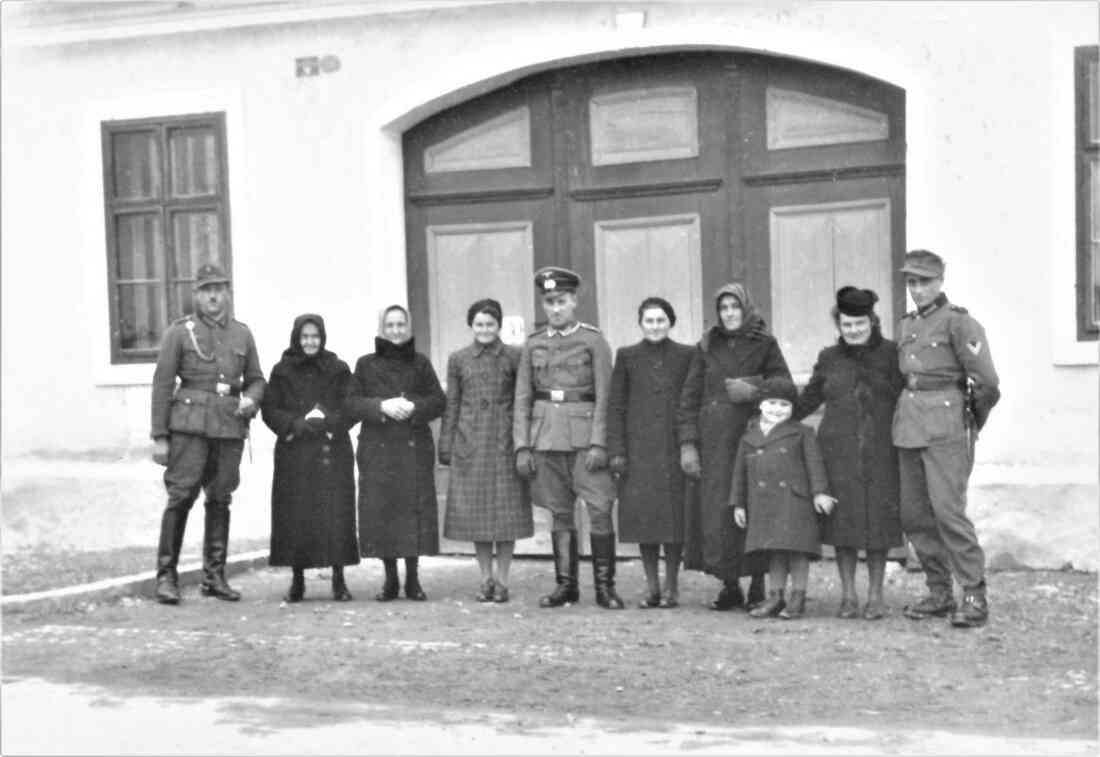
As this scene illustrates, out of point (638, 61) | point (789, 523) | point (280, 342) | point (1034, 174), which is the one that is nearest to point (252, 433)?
point (280, 342)

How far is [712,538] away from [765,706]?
80.0 inches

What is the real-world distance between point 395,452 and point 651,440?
1.39 m

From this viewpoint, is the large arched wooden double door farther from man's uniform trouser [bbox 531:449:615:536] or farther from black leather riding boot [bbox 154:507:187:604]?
black leather riding boot [bbox 154:507:187:604]

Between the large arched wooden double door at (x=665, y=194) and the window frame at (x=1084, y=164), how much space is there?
102 cm

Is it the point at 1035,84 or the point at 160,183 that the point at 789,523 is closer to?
the point at 1035,84

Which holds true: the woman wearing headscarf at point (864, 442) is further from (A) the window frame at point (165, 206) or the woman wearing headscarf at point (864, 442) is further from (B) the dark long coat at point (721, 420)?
(A) the window frame at point (165, 206)

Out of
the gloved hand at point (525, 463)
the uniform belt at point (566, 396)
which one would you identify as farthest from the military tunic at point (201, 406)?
the uniform belt at point (566, 396)

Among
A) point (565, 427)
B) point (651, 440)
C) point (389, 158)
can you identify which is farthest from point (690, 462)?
point (389, 158)

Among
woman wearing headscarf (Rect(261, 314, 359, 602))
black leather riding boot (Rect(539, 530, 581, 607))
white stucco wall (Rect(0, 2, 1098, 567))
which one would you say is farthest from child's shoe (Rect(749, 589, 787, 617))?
woman wearing headscarf (Rect(261, 314, 359, 602))

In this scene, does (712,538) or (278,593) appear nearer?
(712,538)

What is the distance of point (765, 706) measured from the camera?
7031mm

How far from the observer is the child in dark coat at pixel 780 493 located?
345 inches

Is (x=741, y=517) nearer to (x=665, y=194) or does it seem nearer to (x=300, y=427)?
(x=300, y=427)

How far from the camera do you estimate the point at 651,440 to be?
920 cm
